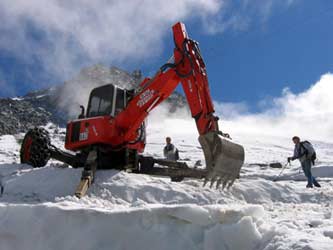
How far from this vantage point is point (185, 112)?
483 feet

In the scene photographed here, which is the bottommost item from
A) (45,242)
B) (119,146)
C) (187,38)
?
(45,242)

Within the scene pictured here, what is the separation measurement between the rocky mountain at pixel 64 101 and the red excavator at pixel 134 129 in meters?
135

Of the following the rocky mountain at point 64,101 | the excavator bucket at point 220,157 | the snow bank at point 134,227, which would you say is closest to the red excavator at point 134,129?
the excavator bucket at point 220,157

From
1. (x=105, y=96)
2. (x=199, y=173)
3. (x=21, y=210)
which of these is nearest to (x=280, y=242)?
(x=21, y=210)

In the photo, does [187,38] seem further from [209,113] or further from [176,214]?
[176,214]

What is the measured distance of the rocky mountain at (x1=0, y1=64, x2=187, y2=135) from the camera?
14950cm

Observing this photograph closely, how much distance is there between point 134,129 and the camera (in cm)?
1002

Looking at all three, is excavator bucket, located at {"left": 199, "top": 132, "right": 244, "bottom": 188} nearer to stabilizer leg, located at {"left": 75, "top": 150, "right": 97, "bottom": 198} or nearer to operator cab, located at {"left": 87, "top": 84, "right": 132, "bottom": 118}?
stabilizer leg, located at {"left": 75, "top": 150, "right": 97, "bottom": 198}

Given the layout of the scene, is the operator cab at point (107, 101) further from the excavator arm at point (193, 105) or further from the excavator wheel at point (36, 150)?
the excavator wheel at point (36, 150)

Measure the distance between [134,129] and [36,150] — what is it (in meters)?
2.71

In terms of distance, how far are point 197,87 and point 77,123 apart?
3.64 m

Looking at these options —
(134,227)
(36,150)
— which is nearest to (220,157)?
(134,227)

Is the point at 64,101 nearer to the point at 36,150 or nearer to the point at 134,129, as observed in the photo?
the point at 36,150

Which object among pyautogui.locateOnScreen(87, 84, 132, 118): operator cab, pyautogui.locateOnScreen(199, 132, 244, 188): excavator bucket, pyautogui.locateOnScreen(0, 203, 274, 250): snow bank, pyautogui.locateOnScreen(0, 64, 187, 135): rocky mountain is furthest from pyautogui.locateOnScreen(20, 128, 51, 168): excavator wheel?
pyautogui.locateOnScreen(0, 64, 187, 135): rocky mountain
